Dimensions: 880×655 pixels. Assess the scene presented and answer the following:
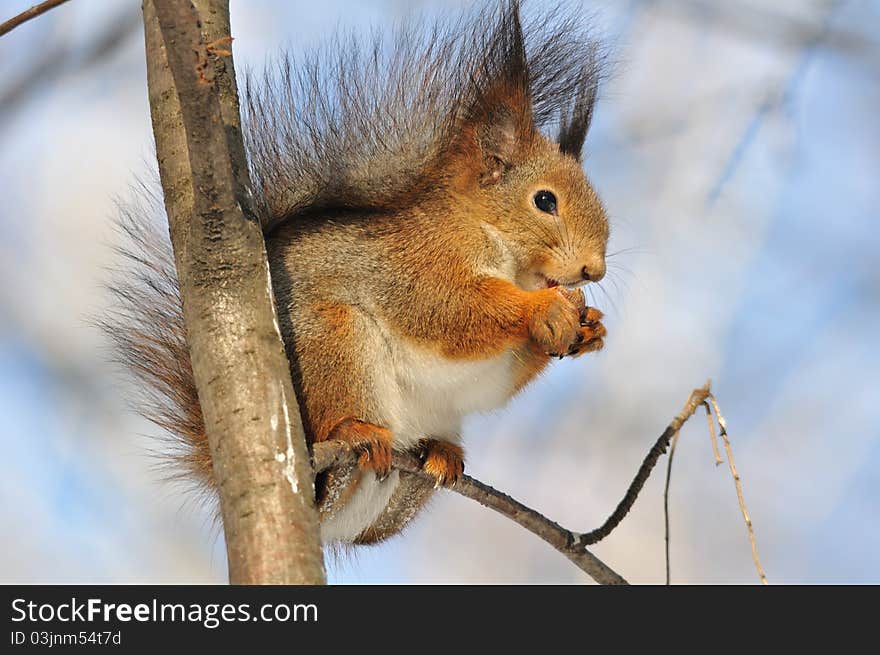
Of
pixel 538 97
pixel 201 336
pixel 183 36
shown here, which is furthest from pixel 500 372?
pixel 183 36

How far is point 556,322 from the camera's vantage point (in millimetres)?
2525

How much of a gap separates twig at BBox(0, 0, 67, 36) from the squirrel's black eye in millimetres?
1705

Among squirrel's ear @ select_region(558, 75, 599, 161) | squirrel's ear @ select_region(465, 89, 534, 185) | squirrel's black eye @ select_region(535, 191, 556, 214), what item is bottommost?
squirrel's black eye @ select_region(535, 191, 556, 214)

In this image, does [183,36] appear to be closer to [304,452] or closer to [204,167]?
[204,167]

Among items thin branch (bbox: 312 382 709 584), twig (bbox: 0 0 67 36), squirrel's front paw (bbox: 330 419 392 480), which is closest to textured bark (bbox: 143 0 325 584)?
twig (bbox: 0 0 67 36)

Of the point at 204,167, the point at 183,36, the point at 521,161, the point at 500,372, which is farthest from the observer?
the point at 521,161

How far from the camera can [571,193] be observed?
2896 mm

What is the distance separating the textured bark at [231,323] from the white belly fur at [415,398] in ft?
2.68

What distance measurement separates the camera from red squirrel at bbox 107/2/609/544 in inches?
96.2

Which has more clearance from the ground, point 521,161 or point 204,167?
point 521,161

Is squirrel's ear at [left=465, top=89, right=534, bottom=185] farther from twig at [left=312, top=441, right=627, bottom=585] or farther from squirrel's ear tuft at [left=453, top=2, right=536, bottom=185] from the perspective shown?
twig at [left=312, top=441, right=627, bottom=585]

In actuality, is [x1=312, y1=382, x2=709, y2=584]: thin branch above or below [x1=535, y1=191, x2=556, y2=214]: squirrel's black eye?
below

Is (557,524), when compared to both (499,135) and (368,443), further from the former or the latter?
(499,135)

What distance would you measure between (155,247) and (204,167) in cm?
98
